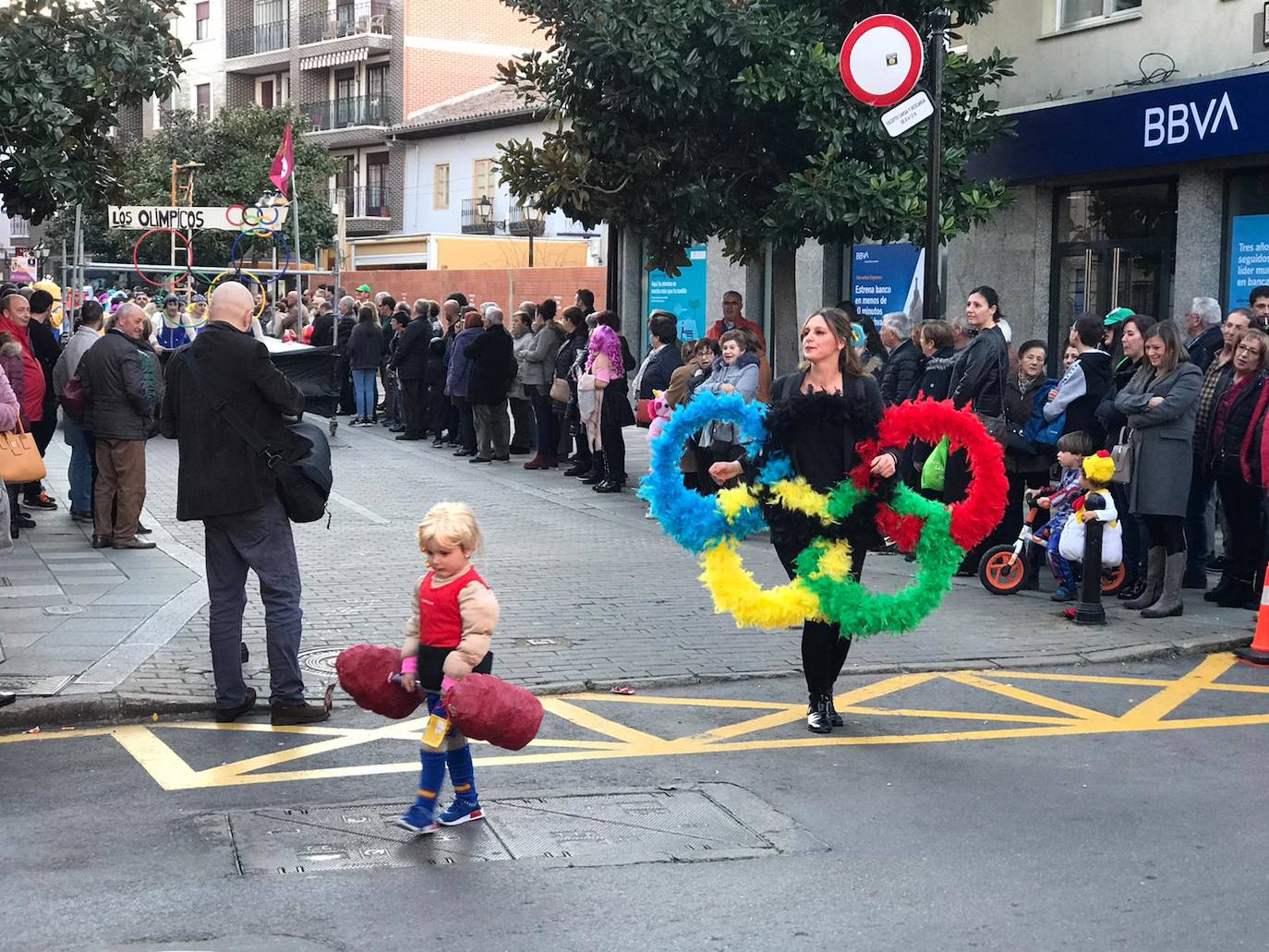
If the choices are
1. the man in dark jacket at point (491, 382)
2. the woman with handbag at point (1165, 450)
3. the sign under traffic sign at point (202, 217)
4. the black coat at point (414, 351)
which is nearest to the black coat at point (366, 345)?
the black coat at point (414, 351)

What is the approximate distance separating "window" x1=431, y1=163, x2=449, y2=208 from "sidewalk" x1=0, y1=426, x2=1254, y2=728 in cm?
4073

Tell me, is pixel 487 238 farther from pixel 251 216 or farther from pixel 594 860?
pixel 594 860

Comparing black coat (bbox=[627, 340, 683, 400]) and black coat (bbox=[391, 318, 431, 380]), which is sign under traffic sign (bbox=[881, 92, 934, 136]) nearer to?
black coat (bbox=[627, 340, 683, 400])

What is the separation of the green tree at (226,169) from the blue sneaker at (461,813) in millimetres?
40768

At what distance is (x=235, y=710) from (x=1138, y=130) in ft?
36.1

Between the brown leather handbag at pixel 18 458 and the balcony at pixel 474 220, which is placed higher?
the balcony at pixel 474 220

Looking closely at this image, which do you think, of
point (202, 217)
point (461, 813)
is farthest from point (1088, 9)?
point (202, 217)

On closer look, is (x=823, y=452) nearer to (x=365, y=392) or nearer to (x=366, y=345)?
(x=366, y=345)

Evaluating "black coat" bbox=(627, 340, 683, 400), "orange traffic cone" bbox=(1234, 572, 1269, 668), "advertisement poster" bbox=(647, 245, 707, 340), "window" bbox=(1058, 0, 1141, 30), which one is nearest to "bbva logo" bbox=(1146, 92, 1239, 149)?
"window" bbox=(1058, 0, 1141, 30)

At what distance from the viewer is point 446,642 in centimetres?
573

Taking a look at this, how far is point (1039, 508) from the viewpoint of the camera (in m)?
11.3

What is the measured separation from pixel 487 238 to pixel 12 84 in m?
40.6

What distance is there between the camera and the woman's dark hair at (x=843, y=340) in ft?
24.2

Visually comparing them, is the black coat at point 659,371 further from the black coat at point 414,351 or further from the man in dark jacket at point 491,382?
the black coat at point 414,351
